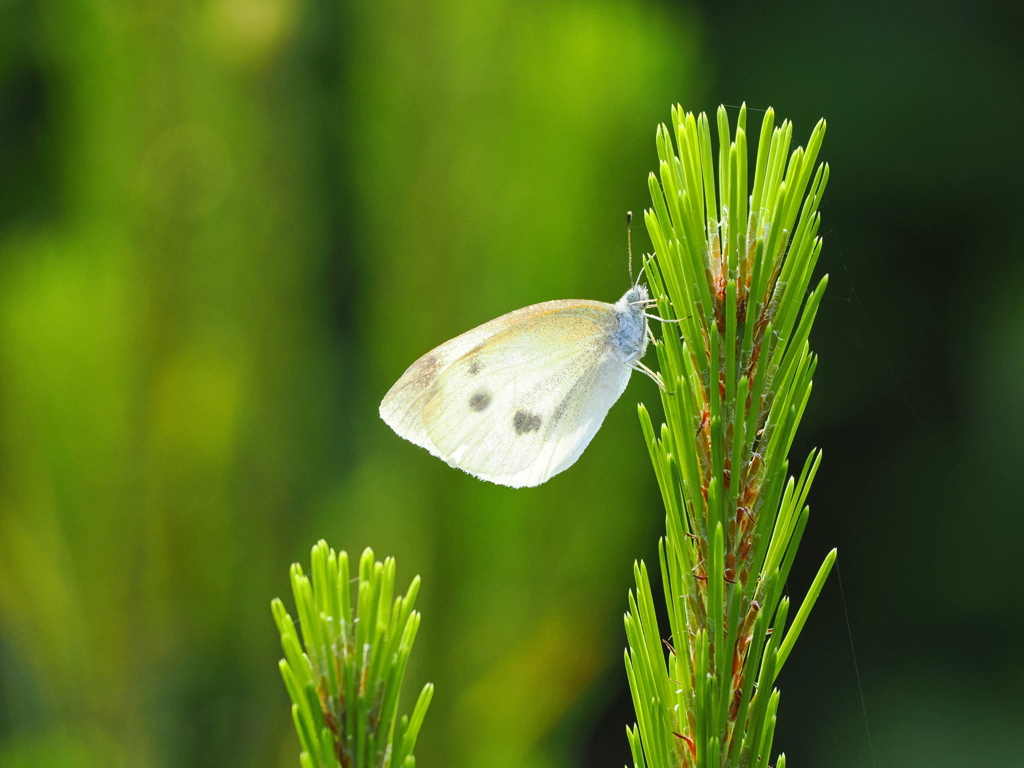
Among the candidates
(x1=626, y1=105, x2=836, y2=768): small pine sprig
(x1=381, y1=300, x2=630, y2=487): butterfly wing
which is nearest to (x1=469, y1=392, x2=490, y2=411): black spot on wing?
(x1=381, y1=300, x2=630, y2=487): butterfly wing

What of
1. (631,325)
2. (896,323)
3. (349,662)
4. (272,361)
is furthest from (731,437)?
(896,323)

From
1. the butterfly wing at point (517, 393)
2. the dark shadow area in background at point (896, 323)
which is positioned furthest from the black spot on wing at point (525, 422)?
the dark shadow area in background at point (896, 323)

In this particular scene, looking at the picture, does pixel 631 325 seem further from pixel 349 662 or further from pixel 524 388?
pixel 349 662

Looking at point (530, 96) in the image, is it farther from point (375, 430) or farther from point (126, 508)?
point (126, 508)

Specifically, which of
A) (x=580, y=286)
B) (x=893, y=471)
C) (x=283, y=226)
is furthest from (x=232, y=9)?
(x=893, y=471)

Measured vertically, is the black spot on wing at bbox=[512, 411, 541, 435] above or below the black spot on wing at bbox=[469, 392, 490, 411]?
below

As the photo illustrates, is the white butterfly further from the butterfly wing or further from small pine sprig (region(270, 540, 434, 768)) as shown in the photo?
small pine sprig (region(270, 540, 434, 768))

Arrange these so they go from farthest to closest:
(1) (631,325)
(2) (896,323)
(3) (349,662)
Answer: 1. (2) (896,323)
2. (1) (631,325)
3. (3) (349,662)
